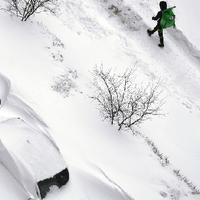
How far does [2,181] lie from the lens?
3.95 m

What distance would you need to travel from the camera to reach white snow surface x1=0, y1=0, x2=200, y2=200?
4395mm

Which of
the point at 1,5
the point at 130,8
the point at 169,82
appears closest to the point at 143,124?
the point at 169,82

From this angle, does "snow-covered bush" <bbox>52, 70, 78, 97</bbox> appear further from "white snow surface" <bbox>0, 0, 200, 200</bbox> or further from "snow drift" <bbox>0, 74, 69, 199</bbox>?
"snow drift" <bbox>0, 74, 69, 199</bbox>

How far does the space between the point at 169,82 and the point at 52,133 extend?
599 centimetres

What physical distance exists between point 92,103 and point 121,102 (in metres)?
1.17

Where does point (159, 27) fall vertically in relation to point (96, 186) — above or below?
above

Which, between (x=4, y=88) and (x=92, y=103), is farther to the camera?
(x=92, y=103)

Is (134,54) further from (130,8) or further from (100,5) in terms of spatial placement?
(100,5)

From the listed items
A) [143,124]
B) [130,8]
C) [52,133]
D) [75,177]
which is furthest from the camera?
[130,8]

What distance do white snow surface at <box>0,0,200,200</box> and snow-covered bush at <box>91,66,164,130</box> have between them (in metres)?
0.33

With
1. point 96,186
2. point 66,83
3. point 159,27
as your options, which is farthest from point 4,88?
point 159,27

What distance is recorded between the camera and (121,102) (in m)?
5.88

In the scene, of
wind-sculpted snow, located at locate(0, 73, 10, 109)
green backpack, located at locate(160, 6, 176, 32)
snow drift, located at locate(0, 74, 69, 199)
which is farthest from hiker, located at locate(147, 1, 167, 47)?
snow drift, located at locate(0, 74, 69, 199)

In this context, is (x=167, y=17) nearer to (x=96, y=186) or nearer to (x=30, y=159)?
(x=96, y=186)
